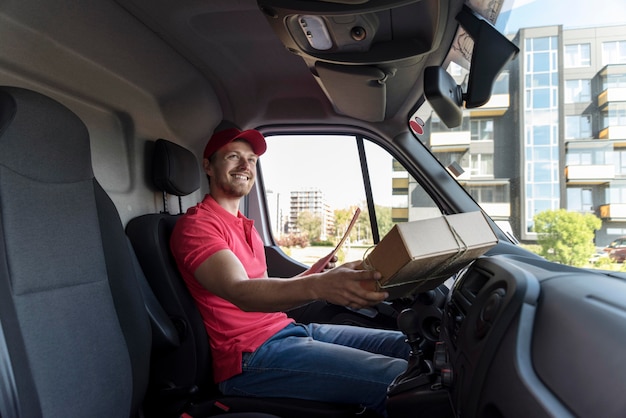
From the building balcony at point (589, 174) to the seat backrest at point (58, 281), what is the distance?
1497 mm

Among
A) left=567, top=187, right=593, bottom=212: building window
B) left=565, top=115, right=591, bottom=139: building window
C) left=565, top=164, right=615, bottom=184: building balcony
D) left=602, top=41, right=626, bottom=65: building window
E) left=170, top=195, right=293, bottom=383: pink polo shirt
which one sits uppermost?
left=602, top=41, right=626, bottom=65: building window

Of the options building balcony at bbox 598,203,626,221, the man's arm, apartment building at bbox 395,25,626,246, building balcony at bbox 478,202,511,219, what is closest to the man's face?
the man's arm

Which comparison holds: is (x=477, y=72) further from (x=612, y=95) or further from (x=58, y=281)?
(x=58, y=281)

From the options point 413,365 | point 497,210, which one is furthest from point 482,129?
point 413,365

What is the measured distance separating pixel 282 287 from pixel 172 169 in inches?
37.0

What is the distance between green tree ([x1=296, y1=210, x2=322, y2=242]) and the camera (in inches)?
107

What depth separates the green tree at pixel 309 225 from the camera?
2.71 metres

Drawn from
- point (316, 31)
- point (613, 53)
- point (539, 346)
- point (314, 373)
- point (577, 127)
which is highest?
point (316, 31)

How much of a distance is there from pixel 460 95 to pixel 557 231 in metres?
0.64

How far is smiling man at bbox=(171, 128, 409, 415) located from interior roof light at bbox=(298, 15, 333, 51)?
0.74 metres

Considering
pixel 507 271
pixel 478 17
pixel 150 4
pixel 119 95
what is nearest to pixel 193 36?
pixel 150 4

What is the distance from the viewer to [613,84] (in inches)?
56.7

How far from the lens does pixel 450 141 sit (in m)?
2.04

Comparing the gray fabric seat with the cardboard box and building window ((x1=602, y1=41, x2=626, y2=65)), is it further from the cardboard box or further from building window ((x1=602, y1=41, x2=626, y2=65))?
building window ((x1=602, y1=41, x2=626, y2=65))
